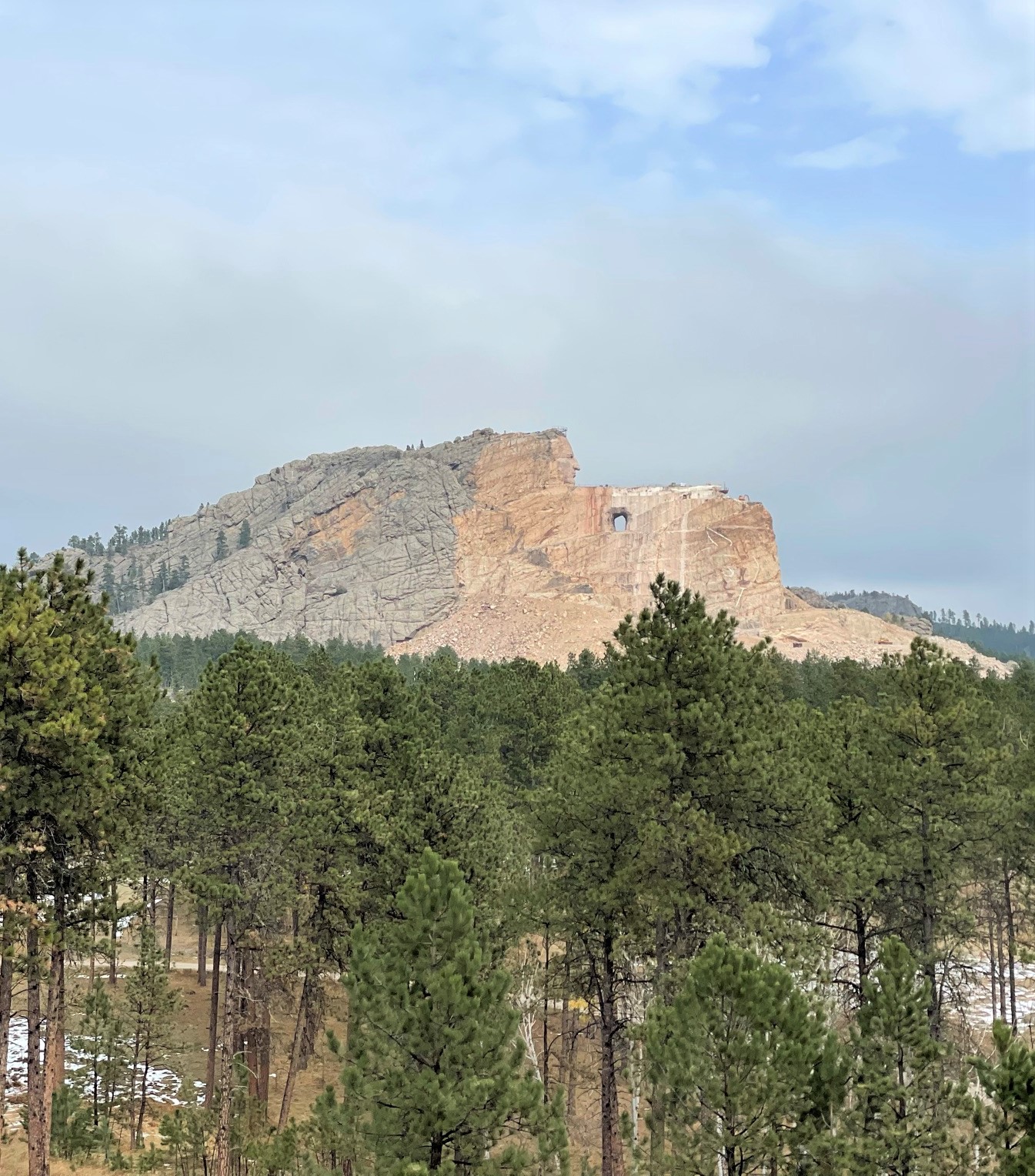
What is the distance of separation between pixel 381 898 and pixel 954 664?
13.5 m

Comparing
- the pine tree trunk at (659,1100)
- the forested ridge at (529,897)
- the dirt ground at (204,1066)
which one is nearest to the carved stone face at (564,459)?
the dirt ground at (204,1066)

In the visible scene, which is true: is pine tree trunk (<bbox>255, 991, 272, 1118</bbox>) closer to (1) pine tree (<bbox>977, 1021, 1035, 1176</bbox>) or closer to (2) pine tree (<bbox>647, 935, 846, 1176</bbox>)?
(2) pine tree (<bbox>647, 935, 846, 1176</bbox>)

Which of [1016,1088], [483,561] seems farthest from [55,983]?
[483,561]

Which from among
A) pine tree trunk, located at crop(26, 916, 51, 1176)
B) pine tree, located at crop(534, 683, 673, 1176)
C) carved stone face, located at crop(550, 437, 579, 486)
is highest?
carved stone face, located at crop(550, 437, 579, 486)

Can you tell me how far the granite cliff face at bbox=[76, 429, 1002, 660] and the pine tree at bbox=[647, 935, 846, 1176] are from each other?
102 meters

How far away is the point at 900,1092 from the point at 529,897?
26.5ft

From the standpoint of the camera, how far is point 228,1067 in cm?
1892

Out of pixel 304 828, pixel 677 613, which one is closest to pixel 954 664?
pixel 677 613

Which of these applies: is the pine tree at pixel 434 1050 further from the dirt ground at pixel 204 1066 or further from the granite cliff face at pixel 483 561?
the granite cliff face at pixel 483 561

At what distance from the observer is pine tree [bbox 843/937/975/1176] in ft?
39.1

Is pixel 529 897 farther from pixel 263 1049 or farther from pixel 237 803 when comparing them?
pixel 263 1049

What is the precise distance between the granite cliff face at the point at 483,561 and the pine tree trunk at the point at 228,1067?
95.2 m

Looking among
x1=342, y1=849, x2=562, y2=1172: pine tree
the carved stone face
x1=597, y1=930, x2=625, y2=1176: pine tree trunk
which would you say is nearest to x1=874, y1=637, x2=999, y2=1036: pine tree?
x1=597, y1=930, x2=625, y2=1176: pine tree trunk

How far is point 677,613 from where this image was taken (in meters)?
18.2
